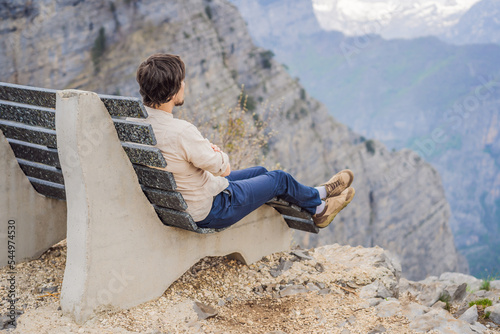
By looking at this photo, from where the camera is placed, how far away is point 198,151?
10.1 feet

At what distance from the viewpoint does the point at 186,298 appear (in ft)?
11.7

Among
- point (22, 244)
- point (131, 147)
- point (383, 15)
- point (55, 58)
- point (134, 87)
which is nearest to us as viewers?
point (131, 147)

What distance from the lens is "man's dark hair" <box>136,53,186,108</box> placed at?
3000 millimetres

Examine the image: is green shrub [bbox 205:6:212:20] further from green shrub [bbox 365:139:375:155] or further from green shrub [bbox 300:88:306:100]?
green shrub [bbox 365:139:375:155]

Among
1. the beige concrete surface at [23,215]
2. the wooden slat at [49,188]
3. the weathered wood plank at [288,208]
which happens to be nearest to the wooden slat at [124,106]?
the wooden slat at [49,188]

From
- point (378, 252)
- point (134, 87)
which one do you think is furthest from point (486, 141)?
point (378, 252)

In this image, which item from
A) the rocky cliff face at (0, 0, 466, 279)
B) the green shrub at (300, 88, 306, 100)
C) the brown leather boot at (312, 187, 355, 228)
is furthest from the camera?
the green shrub at (300, 88, 306, 100)

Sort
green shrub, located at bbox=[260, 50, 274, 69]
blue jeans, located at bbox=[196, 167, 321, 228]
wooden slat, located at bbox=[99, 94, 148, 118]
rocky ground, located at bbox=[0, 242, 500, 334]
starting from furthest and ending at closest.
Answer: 1. green shrub, located at bbox=[260, 50, 274, 69]
2. blue jeans, located at bbox=[196, 167, 321, 228]
3. rocky ground, located at bbox=[0, 242, 500, 334]
4. wooden slat, located at bbox=[99, 94, 148, 118]

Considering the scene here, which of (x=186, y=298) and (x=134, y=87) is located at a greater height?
(x=186, y=298)

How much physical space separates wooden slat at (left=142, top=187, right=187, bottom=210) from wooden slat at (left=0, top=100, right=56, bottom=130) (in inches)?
29.8

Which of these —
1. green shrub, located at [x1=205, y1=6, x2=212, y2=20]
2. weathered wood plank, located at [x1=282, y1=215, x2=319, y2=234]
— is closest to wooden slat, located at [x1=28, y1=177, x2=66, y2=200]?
weathered wood plank, located at [x1=282, y1=215, x2=319, y2=234]

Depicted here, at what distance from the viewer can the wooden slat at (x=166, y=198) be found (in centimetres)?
308

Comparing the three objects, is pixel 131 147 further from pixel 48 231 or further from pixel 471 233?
pixel 471 233

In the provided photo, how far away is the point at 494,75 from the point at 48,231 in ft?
681
